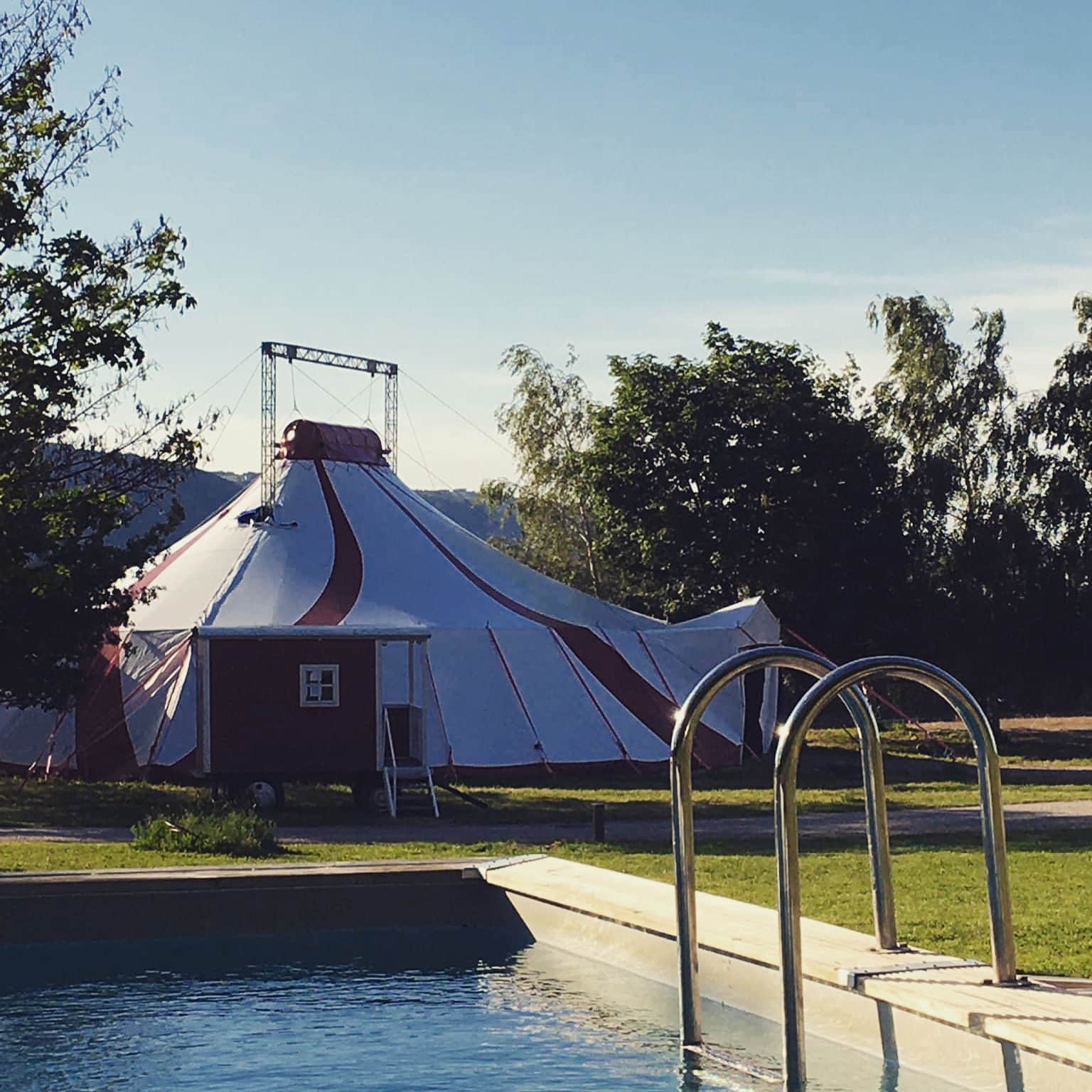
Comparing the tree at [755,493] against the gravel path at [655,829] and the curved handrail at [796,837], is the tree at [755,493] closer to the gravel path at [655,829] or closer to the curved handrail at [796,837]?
the gravel path at [655,829]

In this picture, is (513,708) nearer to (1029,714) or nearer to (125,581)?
(125,581)

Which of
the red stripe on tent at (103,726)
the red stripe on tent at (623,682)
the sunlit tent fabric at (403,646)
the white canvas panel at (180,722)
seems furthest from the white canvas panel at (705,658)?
the red stripe on tent at (103,726)

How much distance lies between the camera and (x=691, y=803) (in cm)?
587

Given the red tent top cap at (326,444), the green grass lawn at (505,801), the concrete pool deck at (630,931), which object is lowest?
the concrete pool deck at (630,931)

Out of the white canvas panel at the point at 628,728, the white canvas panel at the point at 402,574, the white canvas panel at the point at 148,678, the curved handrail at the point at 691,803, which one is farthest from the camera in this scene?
the white canvas panel at the point at 402,574

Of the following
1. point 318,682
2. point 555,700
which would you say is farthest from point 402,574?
point 318,682

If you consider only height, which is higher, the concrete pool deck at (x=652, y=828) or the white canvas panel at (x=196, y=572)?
the white canvas panel at (x=196, y=572)

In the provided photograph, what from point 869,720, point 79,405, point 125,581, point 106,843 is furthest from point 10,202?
point 125,581

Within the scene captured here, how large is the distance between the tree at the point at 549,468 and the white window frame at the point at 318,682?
60.6ft

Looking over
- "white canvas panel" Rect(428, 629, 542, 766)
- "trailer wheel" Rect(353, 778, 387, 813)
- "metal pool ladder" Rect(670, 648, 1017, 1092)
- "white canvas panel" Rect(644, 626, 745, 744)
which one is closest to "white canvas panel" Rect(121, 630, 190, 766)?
"white canvas panel" Rect(428, 629, 542, 766)

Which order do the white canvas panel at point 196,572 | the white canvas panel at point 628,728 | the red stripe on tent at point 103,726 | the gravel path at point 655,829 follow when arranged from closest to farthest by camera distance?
the gravel path at point 655,829
the red stripe on tent at point 103,726
the white canvas panel at point 628,728
the white canvas panel at point 196,572

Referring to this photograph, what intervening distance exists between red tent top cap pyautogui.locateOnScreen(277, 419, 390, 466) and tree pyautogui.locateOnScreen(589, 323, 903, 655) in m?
8.58

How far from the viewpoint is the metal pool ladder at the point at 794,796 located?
5254mm

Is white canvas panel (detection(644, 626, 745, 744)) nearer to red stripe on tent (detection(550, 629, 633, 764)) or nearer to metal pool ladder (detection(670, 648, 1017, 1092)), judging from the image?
red stripe on tent (detection(550, 629, 633, 764))
